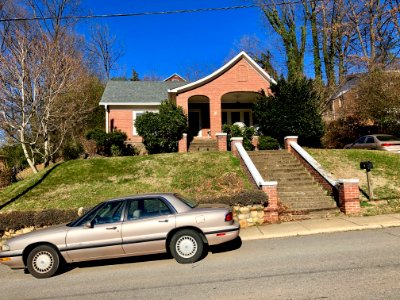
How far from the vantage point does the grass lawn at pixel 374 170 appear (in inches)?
454

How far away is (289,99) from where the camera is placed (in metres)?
19.0

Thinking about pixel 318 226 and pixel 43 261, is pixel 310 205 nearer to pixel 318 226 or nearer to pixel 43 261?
pixel 318 226

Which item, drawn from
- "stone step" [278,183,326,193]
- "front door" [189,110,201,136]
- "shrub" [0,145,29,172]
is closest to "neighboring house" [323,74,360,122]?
"front door" [189,110,201,136]

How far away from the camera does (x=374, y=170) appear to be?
1394 cm

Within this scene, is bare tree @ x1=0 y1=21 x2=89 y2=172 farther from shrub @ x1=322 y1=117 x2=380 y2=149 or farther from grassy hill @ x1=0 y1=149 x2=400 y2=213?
shrub @ x1=322 y1=117 x2=380 y2=149

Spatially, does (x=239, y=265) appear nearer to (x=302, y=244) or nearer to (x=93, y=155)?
(x=302, y=244)

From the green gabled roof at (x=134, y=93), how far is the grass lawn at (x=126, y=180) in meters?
9.24

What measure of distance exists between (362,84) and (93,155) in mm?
18798

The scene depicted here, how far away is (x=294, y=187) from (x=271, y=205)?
8.51ft

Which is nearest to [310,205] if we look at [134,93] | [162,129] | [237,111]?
[162,129]

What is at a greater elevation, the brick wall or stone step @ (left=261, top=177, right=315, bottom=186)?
the brick wall

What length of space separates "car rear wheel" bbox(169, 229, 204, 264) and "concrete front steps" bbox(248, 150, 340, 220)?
4551 millimetres

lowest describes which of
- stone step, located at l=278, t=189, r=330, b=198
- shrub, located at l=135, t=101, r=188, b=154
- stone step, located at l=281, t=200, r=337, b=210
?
stone step, located at l=281, t=200, r=337, b=210

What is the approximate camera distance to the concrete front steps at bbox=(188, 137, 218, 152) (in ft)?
67.7
